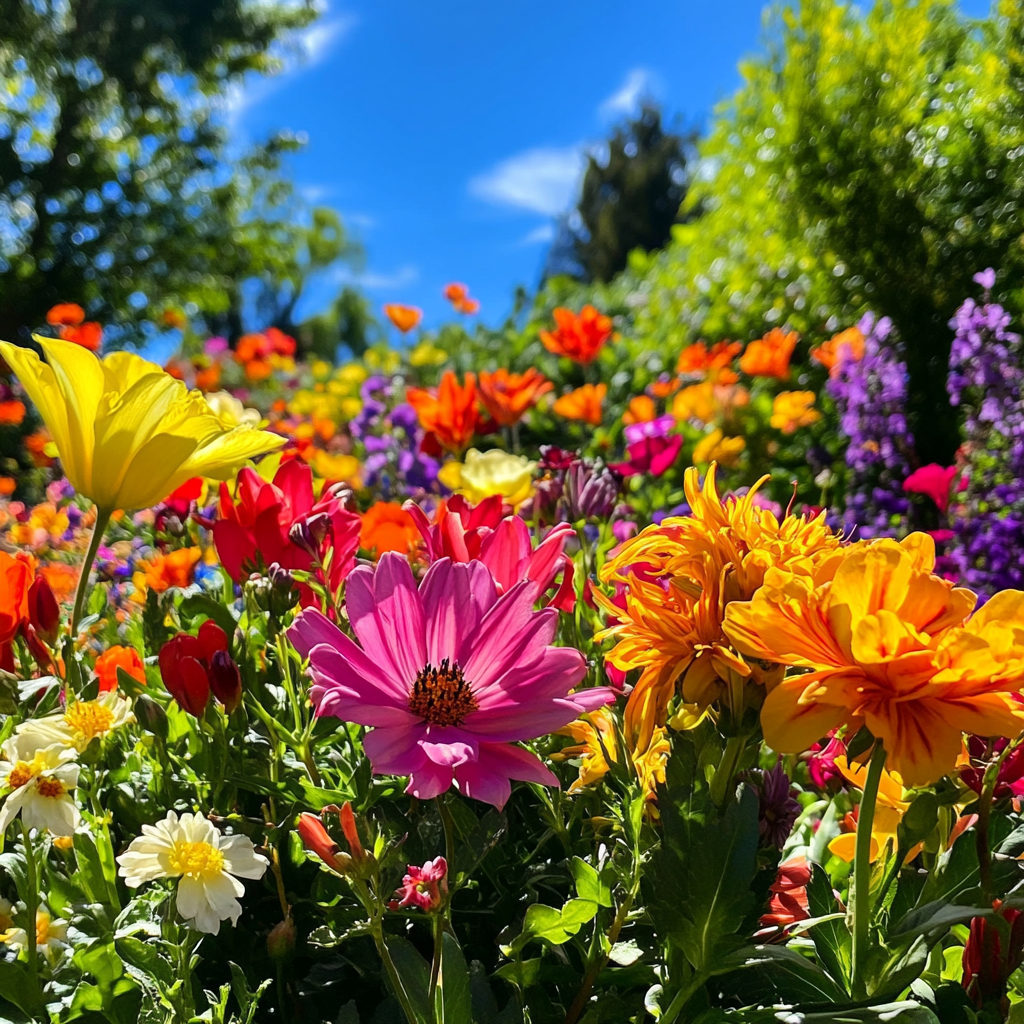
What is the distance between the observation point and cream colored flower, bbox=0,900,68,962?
1003 mm

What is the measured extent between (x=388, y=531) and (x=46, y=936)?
24.5 inches

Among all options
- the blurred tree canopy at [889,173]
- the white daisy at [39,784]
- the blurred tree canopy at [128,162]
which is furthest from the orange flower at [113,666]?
the blurred tree canopy at [128,162]

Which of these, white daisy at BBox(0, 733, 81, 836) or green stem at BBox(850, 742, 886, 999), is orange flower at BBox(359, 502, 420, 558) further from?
green stem at BBox(850, 742, 886, 999)

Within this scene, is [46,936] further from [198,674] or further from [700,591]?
[700,591]

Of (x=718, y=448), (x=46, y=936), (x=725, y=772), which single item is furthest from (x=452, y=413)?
(x=725, y=772)

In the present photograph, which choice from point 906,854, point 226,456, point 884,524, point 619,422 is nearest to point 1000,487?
point 884,524

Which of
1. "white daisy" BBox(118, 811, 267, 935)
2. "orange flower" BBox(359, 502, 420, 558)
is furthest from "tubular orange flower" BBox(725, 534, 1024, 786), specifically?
"orange flower" BBox(359, 502, 420, 558)

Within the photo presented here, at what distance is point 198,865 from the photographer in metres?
0.79

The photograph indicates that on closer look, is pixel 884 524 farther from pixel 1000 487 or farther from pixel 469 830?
pixel 469 830

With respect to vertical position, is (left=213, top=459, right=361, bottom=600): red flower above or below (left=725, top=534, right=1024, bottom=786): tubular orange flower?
above

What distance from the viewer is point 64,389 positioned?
3.26ft

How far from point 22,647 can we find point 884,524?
2.69m

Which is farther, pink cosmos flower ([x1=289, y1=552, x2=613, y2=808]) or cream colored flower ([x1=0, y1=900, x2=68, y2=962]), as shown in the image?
cream colored flower ([x1=0, y1=900, x2=68, y2=962])

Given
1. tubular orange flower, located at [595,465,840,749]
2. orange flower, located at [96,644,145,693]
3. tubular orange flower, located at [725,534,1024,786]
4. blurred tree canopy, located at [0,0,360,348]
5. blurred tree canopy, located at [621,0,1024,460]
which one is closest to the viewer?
tubular orange flower, located at [725,534,1024,786]
